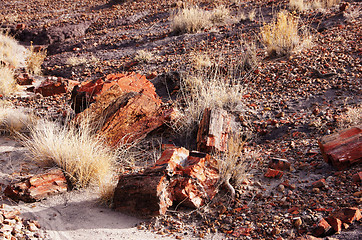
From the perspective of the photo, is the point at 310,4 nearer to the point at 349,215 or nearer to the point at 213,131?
the point at 213,131

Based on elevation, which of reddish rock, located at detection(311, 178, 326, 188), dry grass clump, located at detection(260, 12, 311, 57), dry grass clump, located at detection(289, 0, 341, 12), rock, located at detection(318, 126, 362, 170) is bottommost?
reddish rock, located at detection(311, 178, 326, 188)

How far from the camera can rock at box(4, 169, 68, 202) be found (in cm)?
362

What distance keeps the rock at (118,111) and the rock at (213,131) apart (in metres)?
0.84

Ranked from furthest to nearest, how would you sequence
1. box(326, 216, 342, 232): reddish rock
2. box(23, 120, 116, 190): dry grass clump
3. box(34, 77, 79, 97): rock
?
box(34, 77, 79, 97): rock
box(23, 120, 116, 190): dry grass clump
box(326, 216, 342, 232): reddish rock

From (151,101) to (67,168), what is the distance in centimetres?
179

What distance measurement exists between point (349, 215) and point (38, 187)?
123 inches

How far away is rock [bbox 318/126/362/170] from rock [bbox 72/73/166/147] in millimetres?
2386

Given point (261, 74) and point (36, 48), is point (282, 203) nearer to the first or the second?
point (261, 74)

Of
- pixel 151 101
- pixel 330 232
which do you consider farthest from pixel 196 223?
pixel 151 101

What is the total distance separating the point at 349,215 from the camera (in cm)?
288

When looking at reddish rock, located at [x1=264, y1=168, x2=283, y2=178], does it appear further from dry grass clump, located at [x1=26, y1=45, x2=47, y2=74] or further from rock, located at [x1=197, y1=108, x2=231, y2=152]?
dry grass clump, located at [x1=26, y1=45, x2=47, y2=74]

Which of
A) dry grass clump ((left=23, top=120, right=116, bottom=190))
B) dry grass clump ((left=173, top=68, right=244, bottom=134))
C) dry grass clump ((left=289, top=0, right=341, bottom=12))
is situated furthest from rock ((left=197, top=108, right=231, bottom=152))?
dry grass clump ((left=289, top=0, right=341, bottom=12))

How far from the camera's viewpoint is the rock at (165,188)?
11.2 ft

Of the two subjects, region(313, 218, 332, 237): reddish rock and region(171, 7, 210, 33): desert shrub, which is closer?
region(313, 218, 332, 237): reddish rock
